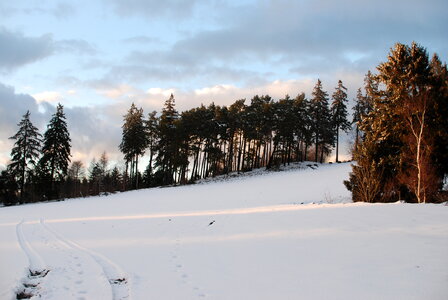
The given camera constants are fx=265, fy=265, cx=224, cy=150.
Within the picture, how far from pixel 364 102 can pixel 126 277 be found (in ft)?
171

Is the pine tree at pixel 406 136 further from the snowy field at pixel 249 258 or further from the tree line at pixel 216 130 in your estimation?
the tree line at pixel 216 130

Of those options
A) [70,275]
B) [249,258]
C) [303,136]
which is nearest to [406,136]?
Result: [249,258]

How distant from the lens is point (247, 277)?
6.20m

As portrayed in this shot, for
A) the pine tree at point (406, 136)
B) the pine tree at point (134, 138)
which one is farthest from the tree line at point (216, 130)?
the pine tree at point (406, 136)

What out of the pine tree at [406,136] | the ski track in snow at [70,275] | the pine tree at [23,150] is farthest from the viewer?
the pine tree at [23,150]

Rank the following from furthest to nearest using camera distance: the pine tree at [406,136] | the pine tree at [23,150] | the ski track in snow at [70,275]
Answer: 1. the pine tree at [23,150]
2. the pine tree at [406,136]
3. the ski track in snow at [70,275]

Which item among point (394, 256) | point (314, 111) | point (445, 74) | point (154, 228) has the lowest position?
point (154, 228)

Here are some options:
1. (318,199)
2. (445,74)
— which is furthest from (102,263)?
(445,74)

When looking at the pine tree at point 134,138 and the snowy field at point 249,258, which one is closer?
the snowy field at point 249,258

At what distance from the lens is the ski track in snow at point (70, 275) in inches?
212

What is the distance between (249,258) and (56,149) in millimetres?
39336

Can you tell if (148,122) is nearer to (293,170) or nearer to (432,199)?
(293,170)

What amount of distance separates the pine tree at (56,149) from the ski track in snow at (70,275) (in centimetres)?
3245

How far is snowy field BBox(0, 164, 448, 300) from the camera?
5391 millimetres
